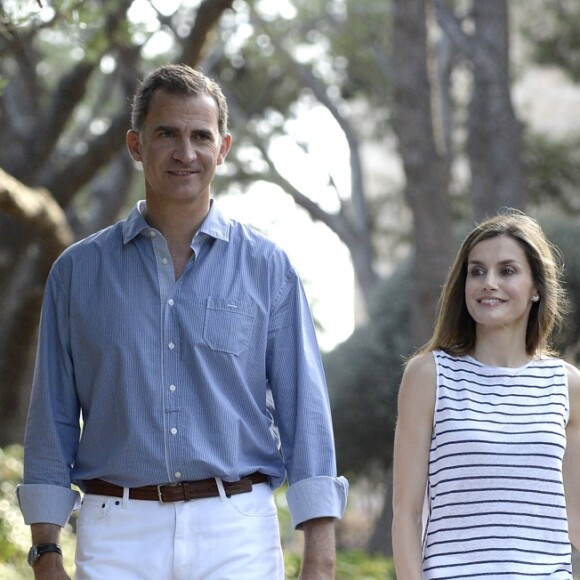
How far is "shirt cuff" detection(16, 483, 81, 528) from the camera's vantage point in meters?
4.14

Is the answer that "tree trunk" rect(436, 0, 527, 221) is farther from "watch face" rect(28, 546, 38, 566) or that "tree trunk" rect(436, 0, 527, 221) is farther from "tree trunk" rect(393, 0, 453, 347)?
"watch face" rect(28, 546, 38, 566)

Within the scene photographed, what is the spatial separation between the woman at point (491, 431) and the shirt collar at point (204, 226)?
75 centimetres

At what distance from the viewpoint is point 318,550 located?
4.06m

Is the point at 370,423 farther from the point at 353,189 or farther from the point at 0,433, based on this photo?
the point at 353,189

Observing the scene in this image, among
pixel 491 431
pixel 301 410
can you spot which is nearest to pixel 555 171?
pixel 491 431

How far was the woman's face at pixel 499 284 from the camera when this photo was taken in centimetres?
461

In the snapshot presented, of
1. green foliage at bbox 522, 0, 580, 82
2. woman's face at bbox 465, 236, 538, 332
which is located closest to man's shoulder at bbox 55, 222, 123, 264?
woman's face at bbox 465, 236, 538, 332

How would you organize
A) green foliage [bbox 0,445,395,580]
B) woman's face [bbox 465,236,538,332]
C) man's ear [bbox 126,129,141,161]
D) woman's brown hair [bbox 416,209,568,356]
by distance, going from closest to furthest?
man's ear [bbox 126,129,141,161] → woman's face [bbox 465,236,538,332] → woman's brown hair [bbox 416,209,568,356] → green foliage [bbox 0,445,395,580]

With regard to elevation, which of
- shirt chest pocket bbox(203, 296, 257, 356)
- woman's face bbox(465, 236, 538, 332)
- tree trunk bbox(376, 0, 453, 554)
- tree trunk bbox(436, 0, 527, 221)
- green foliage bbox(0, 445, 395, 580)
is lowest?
green foliage bbox(0, 445, 395, 580)

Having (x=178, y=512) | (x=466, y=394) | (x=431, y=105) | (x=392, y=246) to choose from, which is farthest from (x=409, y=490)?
(x=392, y=246)

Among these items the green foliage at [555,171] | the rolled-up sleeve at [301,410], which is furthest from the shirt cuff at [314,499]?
the green foliage at [555,171]

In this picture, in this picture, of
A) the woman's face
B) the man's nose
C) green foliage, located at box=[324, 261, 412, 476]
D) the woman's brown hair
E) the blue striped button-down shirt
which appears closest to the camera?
the blue striped button-down shirt

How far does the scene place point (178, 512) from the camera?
404 cm

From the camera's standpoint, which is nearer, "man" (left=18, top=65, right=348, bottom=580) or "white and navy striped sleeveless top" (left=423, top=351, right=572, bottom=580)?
"man" (left=18, top=65, right=348, bottom=580)
